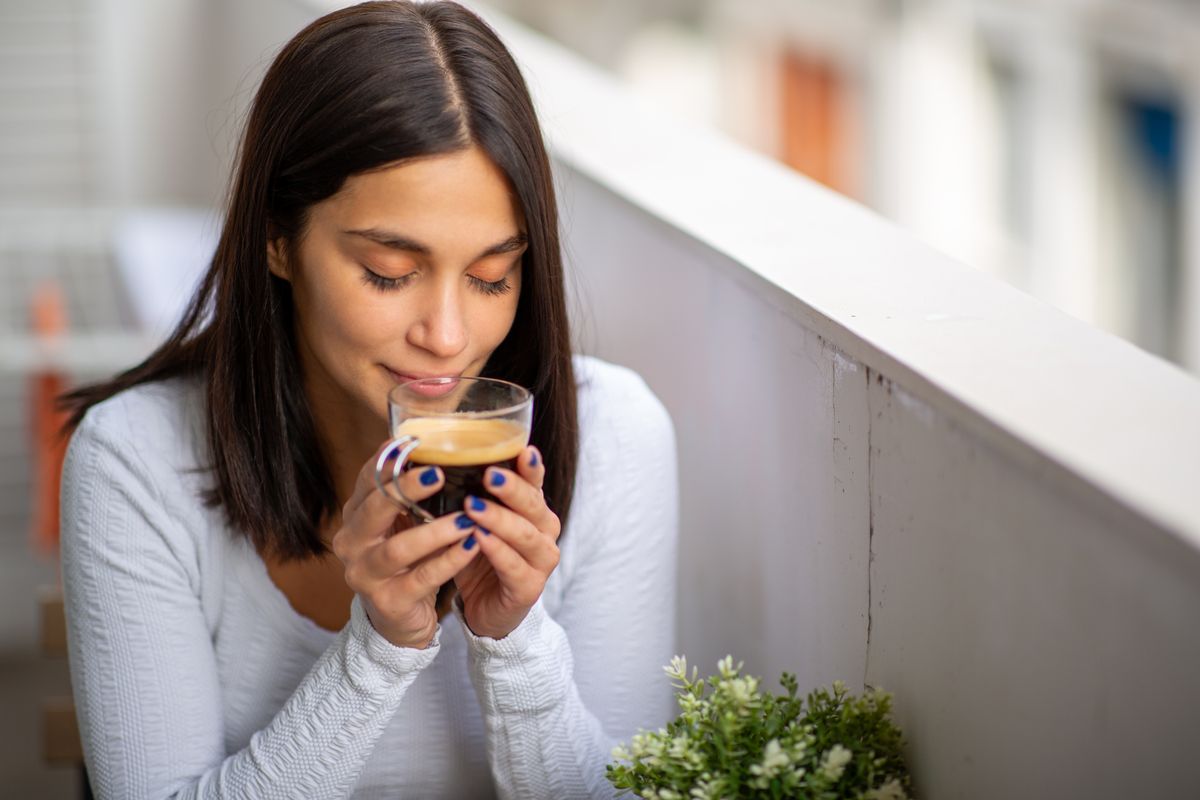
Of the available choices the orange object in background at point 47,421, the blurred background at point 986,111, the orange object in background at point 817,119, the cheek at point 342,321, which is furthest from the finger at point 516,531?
the orange object in background at point 817,119

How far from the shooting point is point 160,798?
1546 millimetres

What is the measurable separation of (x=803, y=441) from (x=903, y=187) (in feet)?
32.9

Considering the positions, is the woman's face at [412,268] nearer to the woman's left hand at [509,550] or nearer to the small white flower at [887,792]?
the woman's left hand at [509,550]

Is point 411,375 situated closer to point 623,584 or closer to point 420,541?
point 420,541

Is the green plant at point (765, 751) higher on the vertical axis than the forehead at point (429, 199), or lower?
lower

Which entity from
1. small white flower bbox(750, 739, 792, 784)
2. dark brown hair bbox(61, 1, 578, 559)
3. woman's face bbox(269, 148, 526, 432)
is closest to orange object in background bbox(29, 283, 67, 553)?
dark brown hair bbox(61, 1, 578, 559)

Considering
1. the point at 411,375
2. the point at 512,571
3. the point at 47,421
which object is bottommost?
the point at 47,421

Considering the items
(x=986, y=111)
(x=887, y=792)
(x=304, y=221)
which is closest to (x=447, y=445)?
(x=304, y=221)

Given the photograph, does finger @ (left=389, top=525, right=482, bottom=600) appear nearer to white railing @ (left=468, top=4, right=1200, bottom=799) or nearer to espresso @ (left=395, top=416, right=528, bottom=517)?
espresso @ (left=395, top=416, right=528, bottom=517)

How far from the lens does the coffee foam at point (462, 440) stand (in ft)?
4.10

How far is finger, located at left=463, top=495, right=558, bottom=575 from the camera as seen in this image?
1.28 meters

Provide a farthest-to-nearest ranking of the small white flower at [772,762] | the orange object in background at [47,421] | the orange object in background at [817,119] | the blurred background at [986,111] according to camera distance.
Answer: the orange object in background at [817,119] → the blurred background at [986,111] → the orange object in background at [47,421] → the small white flower at [772,762]

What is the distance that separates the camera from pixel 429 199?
1.43 meters

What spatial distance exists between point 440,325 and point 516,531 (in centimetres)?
25
